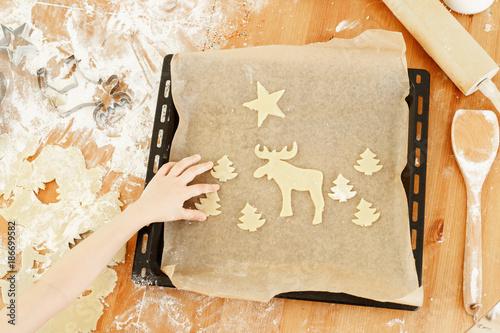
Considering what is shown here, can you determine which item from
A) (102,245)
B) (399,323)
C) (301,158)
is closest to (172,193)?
(102,245)

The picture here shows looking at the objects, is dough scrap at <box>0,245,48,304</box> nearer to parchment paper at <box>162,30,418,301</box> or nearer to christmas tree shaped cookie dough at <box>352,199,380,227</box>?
parchment paper at <box>162,30,418,301</box>

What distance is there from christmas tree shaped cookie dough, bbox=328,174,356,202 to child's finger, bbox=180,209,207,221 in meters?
0.25

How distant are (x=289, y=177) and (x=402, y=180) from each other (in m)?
0.22

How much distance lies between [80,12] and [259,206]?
63 cm

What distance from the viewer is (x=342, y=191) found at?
83 cm

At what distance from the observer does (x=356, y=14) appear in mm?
938

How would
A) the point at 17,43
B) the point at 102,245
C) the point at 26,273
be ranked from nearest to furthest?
the point at 102,245
the point at 26,273
the point at 17,43

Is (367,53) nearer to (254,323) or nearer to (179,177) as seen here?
(179,177)

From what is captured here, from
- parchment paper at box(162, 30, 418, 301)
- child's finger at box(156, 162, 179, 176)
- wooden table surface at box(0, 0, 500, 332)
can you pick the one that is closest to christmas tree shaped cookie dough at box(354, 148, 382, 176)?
parchment paper at box(162, 30, 418, 301)

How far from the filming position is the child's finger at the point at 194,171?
839 millimetres

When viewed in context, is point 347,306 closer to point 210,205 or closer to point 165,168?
point 210,205

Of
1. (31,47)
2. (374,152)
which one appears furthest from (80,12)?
(374,152)

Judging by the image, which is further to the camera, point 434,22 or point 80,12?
point 80,12

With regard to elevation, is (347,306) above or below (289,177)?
below
